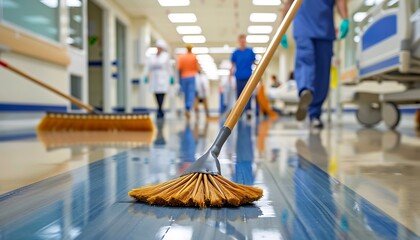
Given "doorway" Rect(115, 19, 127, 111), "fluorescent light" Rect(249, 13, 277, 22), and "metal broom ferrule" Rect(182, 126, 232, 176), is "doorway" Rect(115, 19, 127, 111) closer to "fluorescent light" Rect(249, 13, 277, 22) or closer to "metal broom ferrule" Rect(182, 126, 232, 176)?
"fluorescent light" Rect(249, 13, 277, 22)

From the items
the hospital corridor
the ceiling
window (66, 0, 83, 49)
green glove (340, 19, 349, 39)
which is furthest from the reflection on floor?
window (66, 0, 83, 49)

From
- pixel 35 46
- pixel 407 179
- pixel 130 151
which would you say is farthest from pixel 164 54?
pixel 407 179

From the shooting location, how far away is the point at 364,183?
1308 millimetres

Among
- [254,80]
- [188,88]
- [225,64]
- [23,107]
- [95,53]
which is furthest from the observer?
[225,64]

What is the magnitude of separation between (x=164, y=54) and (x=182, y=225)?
25.7ft

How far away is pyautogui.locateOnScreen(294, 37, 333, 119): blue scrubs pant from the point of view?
3962 mm

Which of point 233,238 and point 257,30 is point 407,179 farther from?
point 257,30

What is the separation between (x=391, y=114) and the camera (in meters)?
4.80

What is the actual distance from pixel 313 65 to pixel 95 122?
2.01m

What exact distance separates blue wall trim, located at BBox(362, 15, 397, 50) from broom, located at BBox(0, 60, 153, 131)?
223cm

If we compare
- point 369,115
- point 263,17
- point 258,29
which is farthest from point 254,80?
point 258,29

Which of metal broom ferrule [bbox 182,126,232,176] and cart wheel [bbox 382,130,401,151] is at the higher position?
metal broom ferrule [bbox 182,126,232,176]

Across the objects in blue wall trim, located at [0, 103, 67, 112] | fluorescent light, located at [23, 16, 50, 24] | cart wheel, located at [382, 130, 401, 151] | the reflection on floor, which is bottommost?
cart wheel, located at [382, 130, 401, 151]

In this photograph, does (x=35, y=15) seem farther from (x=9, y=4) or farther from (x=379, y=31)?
(x=379, y=31)
